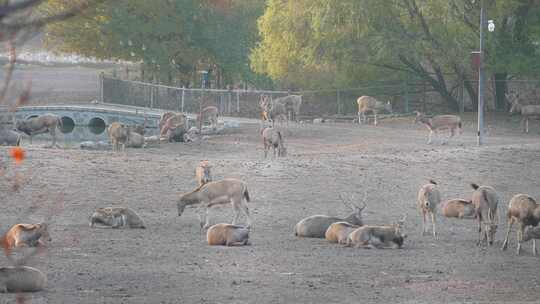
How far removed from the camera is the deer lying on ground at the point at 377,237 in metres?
19.7

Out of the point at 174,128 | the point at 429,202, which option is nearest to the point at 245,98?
the point at 174,128

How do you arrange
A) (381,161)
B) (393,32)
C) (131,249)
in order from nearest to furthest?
(131,249) < (381,161) < (393,32)

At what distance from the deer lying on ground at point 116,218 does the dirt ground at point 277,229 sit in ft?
0.94

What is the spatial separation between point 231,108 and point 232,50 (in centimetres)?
467

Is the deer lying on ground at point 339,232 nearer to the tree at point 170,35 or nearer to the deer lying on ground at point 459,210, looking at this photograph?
the deer lying on ground at point 459,210

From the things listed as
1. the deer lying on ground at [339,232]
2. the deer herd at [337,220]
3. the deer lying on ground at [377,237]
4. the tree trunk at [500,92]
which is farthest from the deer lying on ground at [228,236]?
the tree trunk at [500,92]

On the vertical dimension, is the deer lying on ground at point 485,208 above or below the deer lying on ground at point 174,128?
below

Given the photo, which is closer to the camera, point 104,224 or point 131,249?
point 131,249

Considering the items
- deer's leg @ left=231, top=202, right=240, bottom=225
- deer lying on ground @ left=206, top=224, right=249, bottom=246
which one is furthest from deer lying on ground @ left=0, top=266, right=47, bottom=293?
deer's leg @ left=231, top=202, right=240, bottom=225

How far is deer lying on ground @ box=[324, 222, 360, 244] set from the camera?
2011 cm

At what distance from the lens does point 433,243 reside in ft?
68.1

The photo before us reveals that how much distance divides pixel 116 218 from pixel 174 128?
21487mm

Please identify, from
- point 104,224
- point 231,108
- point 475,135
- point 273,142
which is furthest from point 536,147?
point 231,108

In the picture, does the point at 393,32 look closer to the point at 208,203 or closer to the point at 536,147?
the point at 536,147
